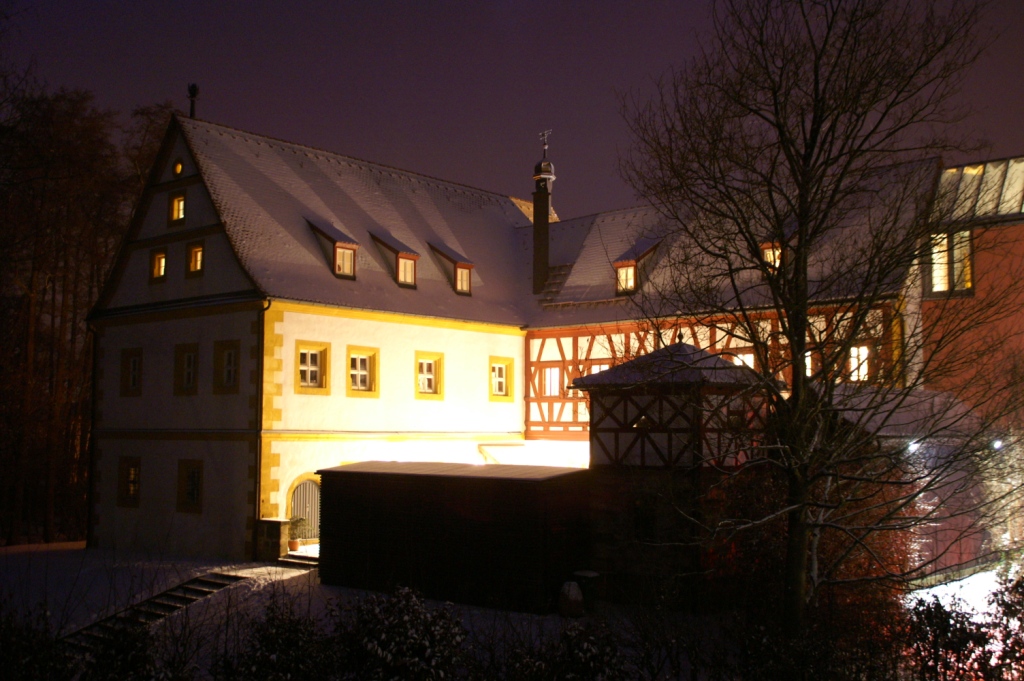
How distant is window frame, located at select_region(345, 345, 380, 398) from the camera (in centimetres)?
2556

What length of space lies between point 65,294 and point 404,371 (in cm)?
1413

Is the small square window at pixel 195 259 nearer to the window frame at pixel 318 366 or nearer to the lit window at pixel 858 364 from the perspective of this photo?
the window frame at pixel 318 366

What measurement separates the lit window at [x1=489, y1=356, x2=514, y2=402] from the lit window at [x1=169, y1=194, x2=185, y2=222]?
8.89m

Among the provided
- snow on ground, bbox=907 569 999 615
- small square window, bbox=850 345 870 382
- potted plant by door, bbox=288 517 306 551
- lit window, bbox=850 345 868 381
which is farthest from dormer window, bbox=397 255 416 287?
snow on ground, bbox=907 569 999 615

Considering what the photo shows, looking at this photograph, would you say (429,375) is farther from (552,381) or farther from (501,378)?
(552,381)

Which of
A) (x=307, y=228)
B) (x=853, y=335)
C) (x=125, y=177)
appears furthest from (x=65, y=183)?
(x=853, y=335)

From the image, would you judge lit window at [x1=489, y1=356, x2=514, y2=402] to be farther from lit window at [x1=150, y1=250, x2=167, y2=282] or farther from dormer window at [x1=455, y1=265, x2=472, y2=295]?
lit window at [x1=150, y1=250, x2=167, y2=282]

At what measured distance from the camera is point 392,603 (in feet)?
38.9

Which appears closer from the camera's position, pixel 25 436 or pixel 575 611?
pixel 575 611

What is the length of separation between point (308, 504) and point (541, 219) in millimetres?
11930

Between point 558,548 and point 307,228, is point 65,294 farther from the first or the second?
point 558,548

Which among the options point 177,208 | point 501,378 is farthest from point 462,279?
point 177,208

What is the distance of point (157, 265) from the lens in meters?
27.2

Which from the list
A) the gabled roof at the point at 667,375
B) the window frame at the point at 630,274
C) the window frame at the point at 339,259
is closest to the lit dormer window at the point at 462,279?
the window frame at the point at 339,259
